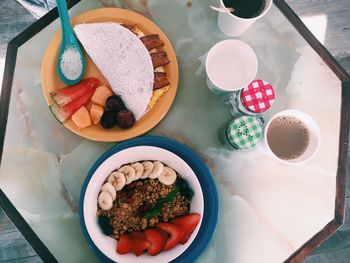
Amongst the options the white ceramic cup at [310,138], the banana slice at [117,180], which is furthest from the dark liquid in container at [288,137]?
the banana slice at [117,180]

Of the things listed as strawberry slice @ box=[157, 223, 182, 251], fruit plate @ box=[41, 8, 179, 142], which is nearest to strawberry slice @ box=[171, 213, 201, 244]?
strawberry slice @ box=[157, 223, 182, 251]

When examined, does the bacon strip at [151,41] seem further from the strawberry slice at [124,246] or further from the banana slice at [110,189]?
the strawberry slice at [124,246]

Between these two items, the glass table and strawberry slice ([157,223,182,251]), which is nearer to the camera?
strawberry slice ([157,223,182,251])

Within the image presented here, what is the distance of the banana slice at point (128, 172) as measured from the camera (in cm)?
98

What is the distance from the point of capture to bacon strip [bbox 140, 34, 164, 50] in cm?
104

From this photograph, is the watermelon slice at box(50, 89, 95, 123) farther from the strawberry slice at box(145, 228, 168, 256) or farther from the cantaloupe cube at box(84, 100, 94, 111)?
the strawberry slice at box(145, 228, 168, 256)

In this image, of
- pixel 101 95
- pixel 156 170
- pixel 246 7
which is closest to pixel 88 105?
pixel 101 95

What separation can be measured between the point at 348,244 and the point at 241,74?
0.98 m

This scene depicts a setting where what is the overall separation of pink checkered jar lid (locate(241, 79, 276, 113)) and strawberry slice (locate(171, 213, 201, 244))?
11.8 inches

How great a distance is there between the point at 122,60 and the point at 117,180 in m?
0.32

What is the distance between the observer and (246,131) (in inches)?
39.7

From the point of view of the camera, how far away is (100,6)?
3.69ft

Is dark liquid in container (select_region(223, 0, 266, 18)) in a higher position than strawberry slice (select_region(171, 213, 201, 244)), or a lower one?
higher

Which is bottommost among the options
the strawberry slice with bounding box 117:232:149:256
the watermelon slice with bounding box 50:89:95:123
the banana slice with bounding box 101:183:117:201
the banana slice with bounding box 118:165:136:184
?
the strawberry slice with bounding box 117:232:149:256
